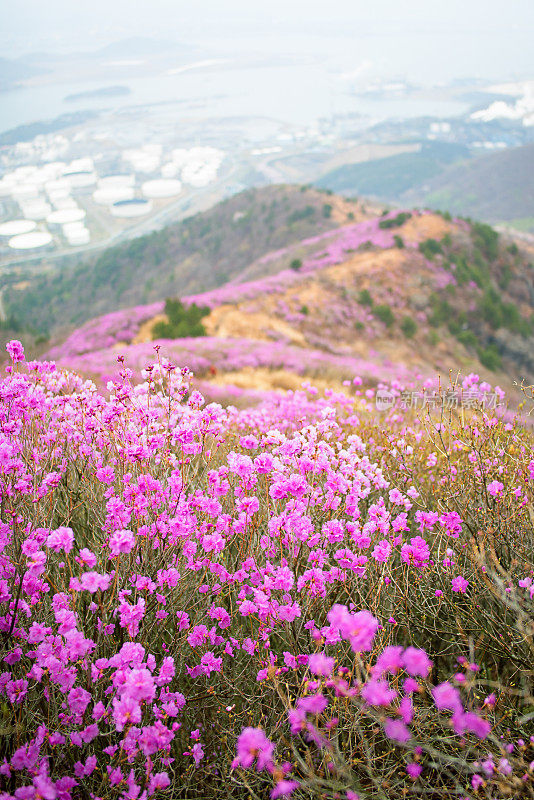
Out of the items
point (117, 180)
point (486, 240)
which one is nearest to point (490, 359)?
point (486, 240)

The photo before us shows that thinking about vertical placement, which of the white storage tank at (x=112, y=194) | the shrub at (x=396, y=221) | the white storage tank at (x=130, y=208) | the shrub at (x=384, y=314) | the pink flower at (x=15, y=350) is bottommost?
the shrub at (x=384, y=314)

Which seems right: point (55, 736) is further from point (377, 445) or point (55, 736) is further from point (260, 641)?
point (377, 445)

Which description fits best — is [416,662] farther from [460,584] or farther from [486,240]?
[486,240]

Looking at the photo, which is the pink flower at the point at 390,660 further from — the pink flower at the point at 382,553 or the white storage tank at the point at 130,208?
the white storage tank at the point at 130,208

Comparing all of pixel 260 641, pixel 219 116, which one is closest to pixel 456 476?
pixel 260 641

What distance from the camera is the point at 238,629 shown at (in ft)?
9.11

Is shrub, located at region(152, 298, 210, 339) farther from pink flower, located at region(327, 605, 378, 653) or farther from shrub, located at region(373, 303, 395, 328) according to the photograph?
pink flower, located at region(327, 605, 378, 653)

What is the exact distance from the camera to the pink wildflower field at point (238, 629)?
5.57ft

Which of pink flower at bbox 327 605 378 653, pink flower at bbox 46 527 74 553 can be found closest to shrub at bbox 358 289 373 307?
pink flower at bbox 46 527 74 553

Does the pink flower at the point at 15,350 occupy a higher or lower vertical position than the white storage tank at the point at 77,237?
higher

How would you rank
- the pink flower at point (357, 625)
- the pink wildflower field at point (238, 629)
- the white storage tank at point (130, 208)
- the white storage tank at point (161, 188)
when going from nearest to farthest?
the pink flower at point (357, 625) < the pink wildflower field at point (238, 629) < the white storage tank at point (130, 208) < the white storage tank at point (161, 188)

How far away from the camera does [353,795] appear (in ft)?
4.84

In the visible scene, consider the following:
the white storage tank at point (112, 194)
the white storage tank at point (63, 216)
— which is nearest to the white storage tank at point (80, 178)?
the white storage tank at point (112, 194)

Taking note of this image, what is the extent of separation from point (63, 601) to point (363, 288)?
87.0 ft
